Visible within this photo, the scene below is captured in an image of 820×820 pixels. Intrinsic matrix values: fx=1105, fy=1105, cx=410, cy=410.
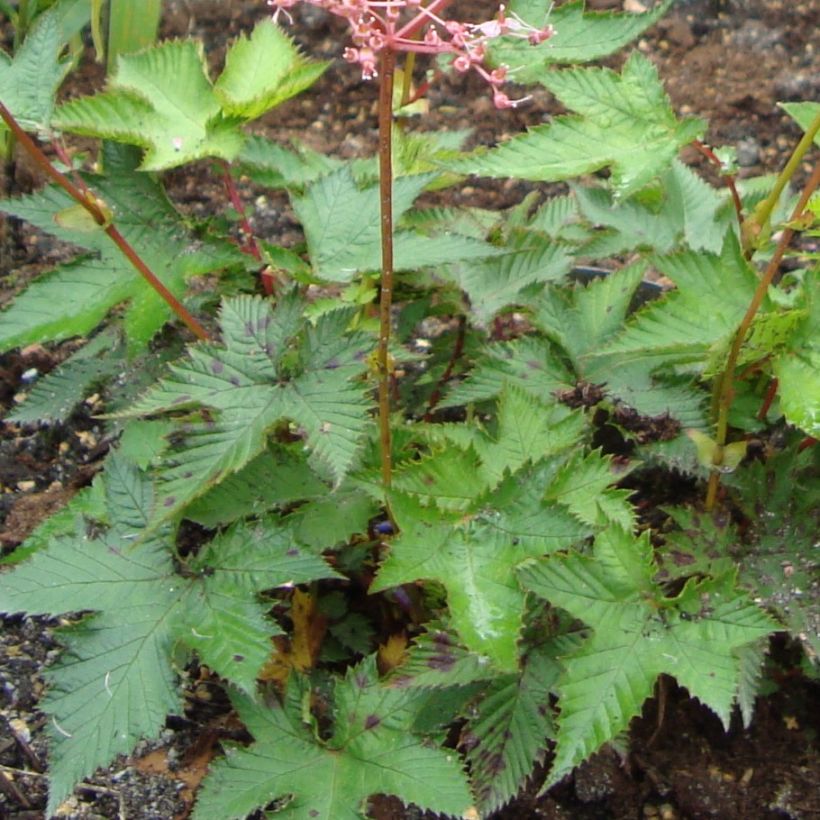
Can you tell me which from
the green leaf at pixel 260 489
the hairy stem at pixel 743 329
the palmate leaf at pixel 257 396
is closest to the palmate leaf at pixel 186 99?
the palmate leaf at pixel 257 396

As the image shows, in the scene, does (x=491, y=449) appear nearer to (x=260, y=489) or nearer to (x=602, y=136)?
(x=260, y=489)

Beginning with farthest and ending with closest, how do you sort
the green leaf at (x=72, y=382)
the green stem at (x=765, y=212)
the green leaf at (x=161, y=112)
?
the green leaf at (x=72, y=382)
the green leaf at (x=161, y=112)
the green stem at (x=765, y=212)

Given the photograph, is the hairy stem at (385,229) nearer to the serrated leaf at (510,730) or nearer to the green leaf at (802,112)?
the serrated leaf at (510,730)

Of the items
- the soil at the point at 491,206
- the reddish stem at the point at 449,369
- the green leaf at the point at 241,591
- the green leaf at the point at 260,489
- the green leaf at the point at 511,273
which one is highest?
the green leaf at the point at 511,273

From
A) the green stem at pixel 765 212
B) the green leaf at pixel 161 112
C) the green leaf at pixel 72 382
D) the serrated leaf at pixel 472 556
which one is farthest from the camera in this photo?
the green leaf at pixel 72 382

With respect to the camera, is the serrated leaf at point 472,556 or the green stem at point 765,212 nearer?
the serrated leaf at point 472,556

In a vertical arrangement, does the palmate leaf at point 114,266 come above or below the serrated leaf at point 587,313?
above

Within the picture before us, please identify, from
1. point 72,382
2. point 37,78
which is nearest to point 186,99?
point 37,78

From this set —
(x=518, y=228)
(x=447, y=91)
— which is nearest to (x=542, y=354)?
(x=518, y=228)
